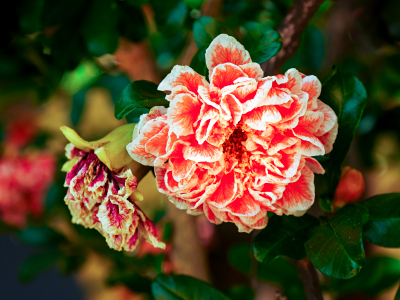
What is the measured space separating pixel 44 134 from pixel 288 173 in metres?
0.89

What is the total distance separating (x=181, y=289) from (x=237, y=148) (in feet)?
0.86

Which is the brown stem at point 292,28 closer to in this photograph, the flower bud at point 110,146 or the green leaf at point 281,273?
the flower bud at point 110,146

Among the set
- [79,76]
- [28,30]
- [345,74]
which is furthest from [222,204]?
[79,76]

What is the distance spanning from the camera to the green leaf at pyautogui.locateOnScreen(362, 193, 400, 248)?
0.48 metres

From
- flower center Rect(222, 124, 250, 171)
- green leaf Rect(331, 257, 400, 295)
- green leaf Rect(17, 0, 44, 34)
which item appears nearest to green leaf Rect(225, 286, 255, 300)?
green leaf Rect(331, 257, 400, 295)

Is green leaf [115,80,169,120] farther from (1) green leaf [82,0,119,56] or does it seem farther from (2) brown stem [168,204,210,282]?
(2) brown stem [168,204,210,282]

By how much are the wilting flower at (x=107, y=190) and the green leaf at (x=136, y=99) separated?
0.17 feet

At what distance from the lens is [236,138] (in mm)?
434

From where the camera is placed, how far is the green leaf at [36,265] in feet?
3.14

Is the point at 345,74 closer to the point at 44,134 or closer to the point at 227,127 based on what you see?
the point at 227,127

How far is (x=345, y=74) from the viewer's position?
47cm

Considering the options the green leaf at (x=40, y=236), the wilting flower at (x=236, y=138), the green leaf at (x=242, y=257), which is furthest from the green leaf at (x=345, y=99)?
the green leaf at (x=40, y=236)

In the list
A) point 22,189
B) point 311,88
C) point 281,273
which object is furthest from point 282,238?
point 22,189

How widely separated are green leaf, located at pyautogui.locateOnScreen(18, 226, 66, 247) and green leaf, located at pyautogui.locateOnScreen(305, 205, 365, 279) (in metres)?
0.74
